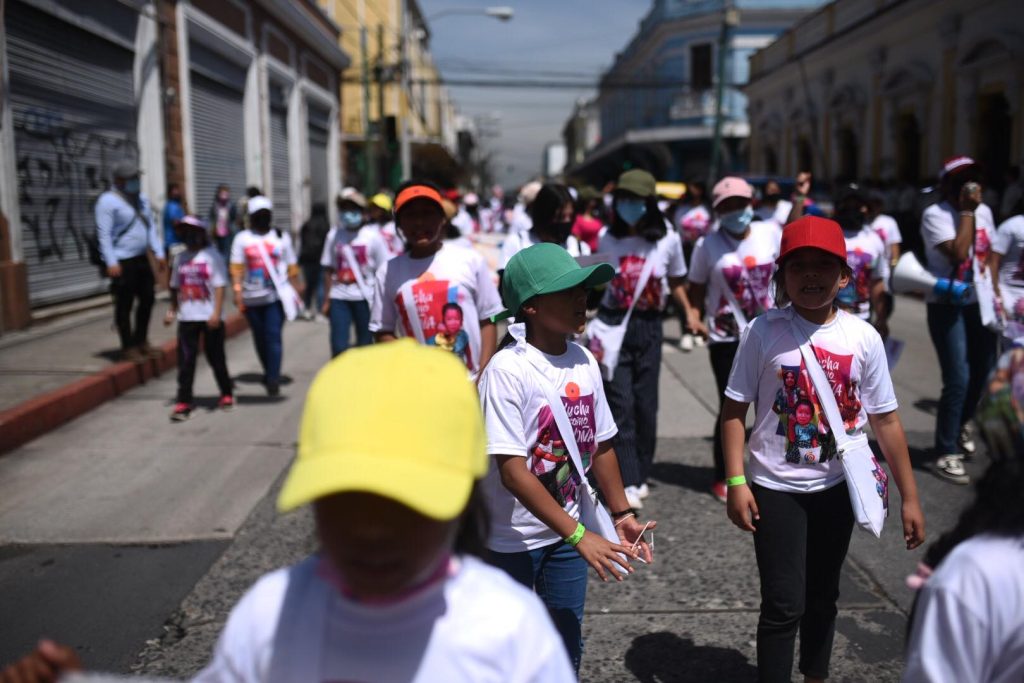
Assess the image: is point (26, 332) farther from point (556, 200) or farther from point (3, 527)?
point (556, 200)

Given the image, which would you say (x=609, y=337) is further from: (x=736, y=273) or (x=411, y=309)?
(x=411, y=309)

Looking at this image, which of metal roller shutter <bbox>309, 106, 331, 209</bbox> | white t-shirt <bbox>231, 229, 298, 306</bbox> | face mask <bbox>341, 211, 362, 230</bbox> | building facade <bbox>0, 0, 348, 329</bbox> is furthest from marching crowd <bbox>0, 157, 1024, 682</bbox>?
metal roller shutter <bbox>309, 106, 331, 209</bbox>

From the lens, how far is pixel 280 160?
24.6 metres

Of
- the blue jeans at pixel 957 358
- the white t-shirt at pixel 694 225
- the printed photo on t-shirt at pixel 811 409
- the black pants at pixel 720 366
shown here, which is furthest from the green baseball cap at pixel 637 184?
the white t-shirt at pixel 694 225

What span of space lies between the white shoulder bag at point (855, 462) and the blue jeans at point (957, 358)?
10.9 feet

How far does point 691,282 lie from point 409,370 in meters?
4.42

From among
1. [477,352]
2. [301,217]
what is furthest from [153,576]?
[301,217]

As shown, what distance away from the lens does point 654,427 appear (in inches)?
217

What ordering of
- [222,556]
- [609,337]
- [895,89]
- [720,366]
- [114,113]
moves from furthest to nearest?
[895,89] < [114,113] < [720,366] < [609,337] < [222,556]

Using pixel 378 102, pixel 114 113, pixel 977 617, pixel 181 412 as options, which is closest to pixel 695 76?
pixel 378 102

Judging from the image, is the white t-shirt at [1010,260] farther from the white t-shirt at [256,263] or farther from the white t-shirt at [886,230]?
the white t-shirt at [256,263]

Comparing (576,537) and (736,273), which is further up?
(736,273)

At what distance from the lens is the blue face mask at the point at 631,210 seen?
541 centimetres

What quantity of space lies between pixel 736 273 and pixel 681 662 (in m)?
2.48
